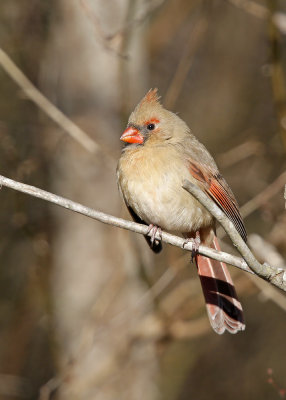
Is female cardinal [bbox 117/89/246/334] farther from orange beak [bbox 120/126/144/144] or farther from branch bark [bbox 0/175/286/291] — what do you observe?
branch bark [bbox 0/175/286/291]

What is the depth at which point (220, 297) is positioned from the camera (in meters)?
3.59

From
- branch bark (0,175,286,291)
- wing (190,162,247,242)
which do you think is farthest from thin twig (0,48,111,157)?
branch bark (0,175,286,291)

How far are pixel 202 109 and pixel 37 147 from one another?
3261 mm

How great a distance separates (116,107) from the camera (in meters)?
4.81

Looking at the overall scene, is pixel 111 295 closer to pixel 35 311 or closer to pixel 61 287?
pixel 61 287

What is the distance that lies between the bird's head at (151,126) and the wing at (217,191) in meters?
0.27

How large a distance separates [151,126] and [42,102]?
2.60 ft

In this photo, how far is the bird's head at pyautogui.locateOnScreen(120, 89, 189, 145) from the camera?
12.1ft

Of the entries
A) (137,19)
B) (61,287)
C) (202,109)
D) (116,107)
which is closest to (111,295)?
(61,287)

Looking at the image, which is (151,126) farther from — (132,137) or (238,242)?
(238,242)

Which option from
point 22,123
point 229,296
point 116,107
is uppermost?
point 22,123

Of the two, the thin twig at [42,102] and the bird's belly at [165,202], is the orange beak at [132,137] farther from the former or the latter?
the thin twig at [42,102]

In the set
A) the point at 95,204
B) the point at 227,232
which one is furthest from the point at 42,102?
the point at 227,232

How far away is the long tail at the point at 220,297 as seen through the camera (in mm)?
3424
